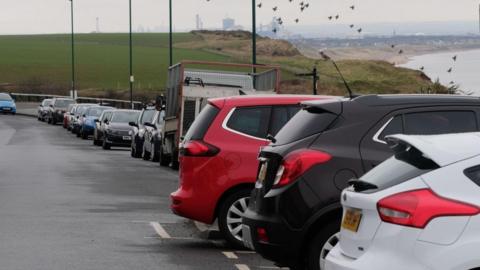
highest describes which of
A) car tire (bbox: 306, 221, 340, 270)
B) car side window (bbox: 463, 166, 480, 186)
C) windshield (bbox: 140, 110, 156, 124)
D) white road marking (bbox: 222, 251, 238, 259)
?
car side window (bbox: 463, 166, 480, 186)

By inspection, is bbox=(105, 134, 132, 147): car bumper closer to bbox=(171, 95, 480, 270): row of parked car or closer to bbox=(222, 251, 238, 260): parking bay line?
bbox=(171, 95, 480, 270): row of parked car

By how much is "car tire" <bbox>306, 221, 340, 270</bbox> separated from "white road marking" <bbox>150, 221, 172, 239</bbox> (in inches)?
184

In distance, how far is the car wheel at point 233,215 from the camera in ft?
43.0

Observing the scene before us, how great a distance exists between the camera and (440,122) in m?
10.4

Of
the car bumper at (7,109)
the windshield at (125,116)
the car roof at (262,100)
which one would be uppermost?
the car roof at (262,100)

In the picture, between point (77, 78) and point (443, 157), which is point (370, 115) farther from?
point (77, 78)

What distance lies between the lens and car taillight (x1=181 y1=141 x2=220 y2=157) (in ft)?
43.0

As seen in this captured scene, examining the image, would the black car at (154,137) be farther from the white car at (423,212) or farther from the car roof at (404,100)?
the white car at (423,212)

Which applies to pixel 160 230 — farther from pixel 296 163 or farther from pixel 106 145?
pixel 106 145

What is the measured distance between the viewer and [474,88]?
35.3 metres

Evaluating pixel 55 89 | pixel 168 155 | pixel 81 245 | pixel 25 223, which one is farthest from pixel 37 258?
pixel 55 89

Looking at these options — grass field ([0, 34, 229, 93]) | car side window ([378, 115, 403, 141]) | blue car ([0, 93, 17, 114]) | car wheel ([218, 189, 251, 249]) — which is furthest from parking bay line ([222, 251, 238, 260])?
grass field ([0, 34, 229, 93])

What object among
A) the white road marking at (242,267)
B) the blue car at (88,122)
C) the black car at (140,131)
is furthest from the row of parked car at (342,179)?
the blue car at (88,122)

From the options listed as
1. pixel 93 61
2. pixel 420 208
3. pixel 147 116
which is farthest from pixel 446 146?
pixel 93 61
